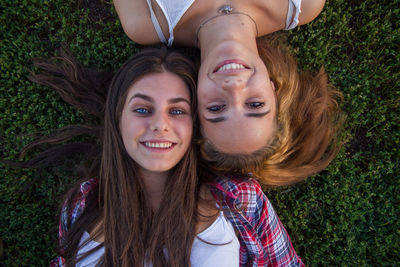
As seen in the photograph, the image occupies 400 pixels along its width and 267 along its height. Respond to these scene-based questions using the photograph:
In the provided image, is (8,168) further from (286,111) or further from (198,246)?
(286,111)

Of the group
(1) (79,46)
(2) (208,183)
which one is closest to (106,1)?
(1) (79,46)

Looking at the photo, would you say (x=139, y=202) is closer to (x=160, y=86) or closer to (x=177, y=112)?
(x=177, y=112)

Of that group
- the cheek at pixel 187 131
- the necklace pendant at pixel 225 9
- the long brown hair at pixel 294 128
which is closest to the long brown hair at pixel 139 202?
the cheek at pixel 187 131

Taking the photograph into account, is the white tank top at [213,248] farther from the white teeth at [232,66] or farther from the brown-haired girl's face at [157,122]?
the white teeth at [232,66]

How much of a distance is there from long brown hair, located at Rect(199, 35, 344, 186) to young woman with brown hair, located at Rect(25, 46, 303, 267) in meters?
0.25

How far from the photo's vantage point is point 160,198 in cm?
286

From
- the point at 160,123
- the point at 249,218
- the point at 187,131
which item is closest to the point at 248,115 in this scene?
the point at 187,131

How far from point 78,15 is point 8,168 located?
79.1 inches

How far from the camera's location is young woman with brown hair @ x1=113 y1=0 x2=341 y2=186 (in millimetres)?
2262

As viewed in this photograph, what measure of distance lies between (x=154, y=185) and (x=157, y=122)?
2.53ft

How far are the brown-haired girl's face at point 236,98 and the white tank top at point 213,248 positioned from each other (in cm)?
84

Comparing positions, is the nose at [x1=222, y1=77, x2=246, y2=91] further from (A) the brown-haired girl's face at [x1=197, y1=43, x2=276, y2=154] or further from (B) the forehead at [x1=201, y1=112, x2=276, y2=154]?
(B) the forehead at [x1=201, y1=112, x2=276, y2=154]

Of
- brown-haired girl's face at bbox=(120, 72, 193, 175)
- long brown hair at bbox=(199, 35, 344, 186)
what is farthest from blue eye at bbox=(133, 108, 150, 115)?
long brown hair at bbox=(199, 35, 344, 186)

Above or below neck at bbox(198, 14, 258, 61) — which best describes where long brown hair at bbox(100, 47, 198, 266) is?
below
